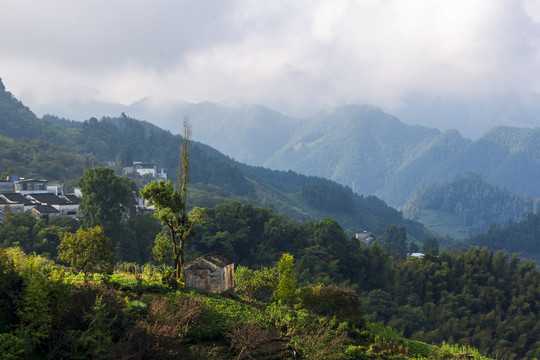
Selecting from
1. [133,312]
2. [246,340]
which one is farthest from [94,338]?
[246,340]

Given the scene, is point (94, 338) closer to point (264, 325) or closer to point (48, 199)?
point (264, 325)

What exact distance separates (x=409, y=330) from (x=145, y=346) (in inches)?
2213

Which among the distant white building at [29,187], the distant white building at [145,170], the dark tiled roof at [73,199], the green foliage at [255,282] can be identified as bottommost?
the green foliage at [255,282]

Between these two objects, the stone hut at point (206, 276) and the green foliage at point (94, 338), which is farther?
the stone hut at point (206, 276)

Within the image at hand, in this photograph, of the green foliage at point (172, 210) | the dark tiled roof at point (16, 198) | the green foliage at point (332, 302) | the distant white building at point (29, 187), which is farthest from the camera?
the distant white building at point (29, 187)

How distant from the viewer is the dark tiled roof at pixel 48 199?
77.5 meters

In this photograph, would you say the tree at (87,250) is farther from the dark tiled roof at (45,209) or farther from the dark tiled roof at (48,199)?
the dark tiled roof at (48,199)

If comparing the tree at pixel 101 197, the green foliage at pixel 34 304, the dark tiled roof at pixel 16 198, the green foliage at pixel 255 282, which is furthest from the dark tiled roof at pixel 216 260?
the dark tiled roof at pixel 16 198

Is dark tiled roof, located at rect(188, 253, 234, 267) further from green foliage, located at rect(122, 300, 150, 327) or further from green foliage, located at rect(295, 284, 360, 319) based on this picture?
green foliage, located at rect(122, 300, 150, 327)

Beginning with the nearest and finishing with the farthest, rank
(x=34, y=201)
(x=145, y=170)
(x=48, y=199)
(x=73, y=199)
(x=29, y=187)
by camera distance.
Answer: (x=34, y=201) < (x=48, y=199) < (x=73, y=199) < (x=29, y=187) < (x=145, y=170)

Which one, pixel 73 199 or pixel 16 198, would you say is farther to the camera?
pixel 73 199

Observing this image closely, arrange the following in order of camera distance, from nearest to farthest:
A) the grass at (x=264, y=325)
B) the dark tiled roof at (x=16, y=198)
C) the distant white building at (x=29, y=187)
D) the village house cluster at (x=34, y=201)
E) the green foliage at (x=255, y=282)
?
1. the grass at (x=264, y=325)
2. the green foliage at (x=255, y=282)
3. the village house cluster at (x=34, y=201)
4. the dark tiled roof at (x=16, y=198)
5. the distant white building at (x=29, y=187)

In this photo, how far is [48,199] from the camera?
78812mm

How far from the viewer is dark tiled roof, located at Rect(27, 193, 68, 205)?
254 feet
